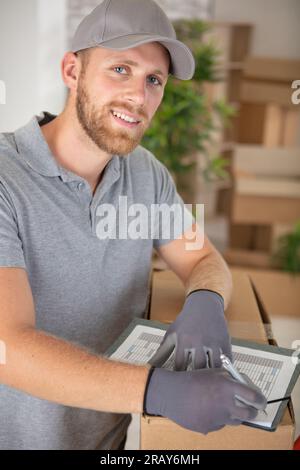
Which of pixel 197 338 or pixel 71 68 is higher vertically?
pixel 71 68

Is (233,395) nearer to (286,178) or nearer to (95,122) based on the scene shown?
(95,122)

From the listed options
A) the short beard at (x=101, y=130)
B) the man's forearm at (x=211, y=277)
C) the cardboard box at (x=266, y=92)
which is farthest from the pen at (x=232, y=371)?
the cardboard box at (x=266, y=92)

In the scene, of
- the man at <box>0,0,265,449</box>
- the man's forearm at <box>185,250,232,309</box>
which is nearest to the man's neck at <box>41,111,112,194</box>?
the man at <box>0,0,265,449</box>

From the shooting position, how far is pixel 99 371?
0.73 m

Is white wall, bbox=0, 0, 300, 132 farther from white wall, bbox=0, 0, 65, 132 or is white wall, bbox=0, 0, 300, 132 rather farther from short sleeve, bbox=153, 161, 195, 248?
short sleeve, bbox=153, 161, 195, 248

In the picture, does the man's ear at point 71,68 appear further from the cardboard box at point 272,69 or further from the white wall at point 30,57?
the cardboard box at point 272,69

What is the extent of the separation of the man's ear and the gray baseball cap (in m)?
0.04

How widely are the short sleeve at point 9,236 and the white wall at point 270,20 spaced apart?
6.29ft

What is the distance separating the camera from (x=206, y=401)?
2.18 ft

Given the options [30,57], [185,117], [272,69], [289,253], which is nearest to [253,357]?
[30,57]

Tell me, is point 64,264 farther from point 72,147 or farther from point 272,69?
point 272,69

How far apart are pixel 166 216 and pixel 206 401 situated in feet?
1.79

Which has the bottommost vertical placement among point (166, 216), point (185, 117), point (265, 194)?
point (265, 194)

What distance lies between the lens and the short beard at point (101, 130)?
3.16 ft
